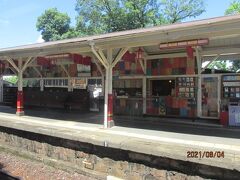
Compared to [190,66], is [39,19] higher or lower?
Result: higher

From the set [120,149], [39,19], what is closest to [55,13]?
[39,19]

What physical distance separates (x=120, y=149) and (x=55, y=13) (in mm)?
32840

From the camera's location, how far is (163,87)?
552 inches

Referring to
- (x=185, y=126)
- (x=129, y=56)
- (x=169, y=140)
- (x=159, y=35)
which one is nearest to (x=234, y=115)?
(x=185, y=126)

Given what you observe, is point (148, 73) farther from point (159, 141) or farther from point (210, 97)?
point (159, 141)

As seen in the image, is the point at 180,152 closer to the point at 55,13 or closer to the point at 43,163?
the point at 43,163

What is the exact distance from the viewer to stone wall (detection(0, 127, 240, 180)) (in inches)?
252

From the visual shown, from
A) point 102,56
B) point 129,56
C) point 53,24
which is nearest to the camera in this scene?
point 102,56

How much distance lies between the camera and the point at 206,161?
6070 mm

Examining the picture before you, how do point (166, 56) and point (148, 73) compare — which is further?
point (148, 73)

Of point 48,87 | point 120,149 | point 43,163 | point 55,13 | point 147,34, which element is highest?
point 55,13

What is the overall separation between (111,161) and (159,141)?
1.33 meters
